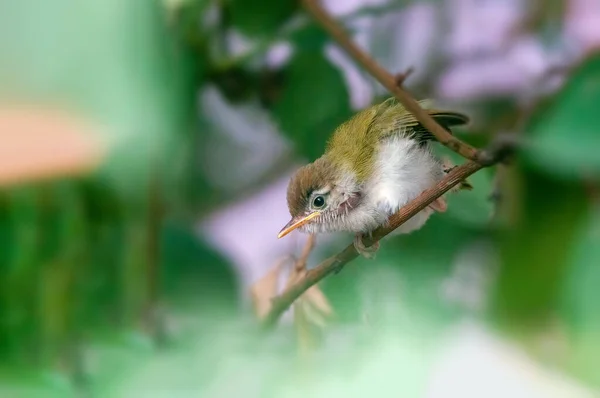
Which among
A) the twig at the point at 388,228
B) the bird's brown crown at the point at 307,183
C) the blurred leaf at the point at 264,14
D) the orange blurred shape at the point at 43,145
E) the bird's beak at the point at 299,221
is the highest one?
the orange blurred shape at the point at 43,145

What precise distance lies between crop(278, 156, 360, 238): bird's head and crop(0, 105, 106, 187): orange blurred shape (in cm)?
35

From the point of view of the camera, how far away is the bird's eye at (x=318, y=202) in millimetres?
302

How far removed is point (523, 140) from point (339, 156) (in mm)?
316

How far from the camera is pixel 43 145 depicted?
57 cm

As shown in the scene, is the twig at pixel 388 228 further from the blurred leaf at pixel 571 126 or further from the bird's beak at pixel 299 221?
the blurred leaf at pixel 571 126

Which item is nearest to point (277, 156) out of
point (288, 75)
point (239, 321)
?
point (288, 75)

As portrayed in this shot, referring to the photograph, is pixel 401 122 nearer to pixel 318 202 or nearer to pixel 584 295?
pixel 318 202

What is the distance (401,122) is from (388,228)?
0.06 meters

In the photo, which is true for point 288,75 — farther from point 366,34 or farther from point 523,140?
point 523,140

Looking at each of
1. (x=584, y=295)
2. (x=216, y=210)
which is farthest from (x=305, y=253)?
(x=584, y=295)

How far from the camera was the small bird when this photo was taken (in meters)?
0.29

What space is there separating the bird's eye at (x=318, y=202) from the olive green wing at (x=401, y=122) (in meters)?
0.05

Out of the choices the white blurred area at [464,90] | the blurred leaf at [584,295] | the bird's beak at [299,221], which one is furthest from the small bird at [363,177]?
the blurred leaf at [584,295]

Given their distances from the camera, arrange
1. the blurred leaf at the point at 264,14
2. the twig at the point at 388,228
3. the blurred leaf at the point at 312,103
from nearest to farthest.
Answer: the twig at the point at 388,228
the blurred leaf at the point at 312,103
the blurred leaf at the point at 264,14
